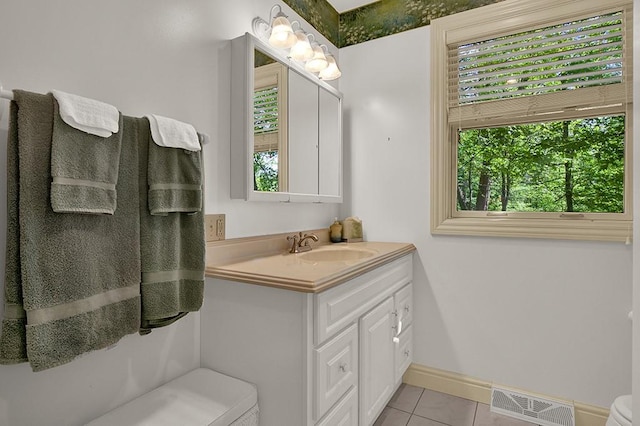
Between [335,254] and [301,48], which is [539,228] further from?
[301,48]

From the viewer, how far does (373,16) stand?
7.78 feet

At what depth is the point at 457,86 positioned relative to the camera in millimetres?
2139

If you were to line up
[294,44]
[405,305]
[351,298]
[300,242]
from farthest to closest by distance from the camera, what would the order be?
1. [405,305]
2. [300,242]
3. [294,44]
4. [351,298]

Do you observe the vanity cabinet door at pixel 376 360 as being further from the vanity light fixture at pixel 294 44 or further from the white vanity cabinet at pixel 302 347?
the vanity light fixture at pixel 294 44

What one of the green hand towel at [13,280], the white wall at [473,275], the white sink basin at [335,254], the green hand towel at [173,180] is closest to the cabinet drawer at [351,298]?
the white sink basin at [335,254]

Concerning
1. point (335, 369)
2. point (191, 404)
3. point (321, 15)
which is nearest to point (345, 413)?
point (335, 369)

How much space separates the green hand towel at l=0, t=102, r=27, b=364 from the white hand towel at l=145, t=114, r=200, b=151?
1.14 feet

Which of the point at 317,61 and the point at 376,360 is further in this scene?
the point at 317,61

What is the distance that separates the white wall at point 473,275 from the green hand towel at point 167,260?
1398mm

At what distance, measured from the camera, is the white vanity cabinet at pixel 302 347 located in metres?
1.19

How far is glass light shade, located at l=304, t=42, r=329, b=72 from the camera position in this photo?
198cm

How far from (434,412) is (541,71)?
198 centimetres

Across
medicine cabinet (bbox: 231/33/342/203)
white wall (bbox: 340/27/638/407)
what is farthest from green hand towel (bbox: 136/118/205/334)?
white wall (bbox: 340/27/638/407)

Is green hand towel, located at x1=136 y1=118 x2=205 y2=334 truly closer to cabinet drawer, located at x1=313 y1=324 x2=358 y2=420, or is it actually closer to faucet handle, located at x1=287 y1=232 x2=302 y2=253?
cabinet drawer, located at x1=313 y1=324 x2=358 y2=420
